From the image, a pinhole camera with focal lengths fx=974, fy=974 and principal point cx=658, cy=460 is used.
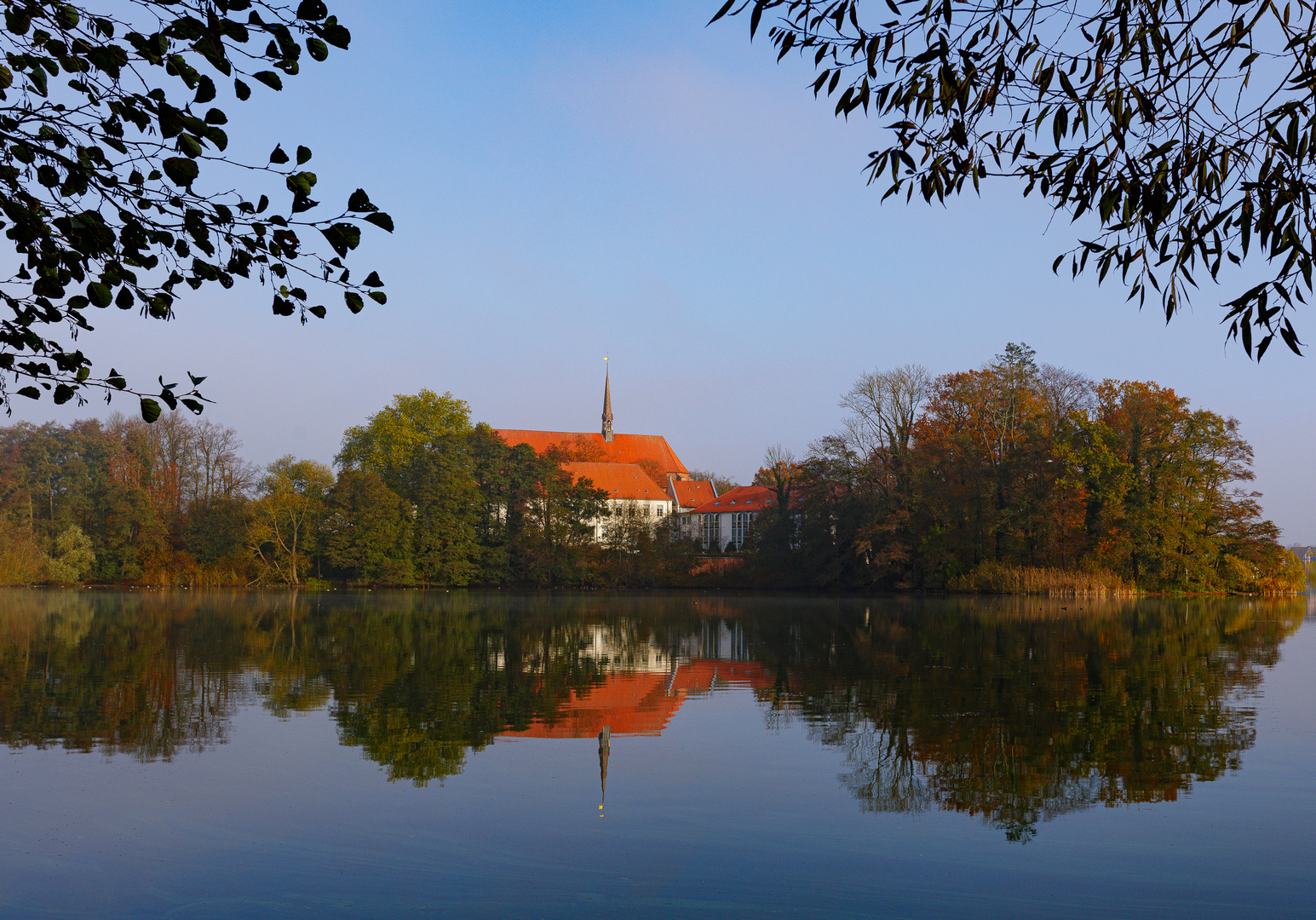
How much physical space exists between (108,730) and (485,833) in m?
5.16

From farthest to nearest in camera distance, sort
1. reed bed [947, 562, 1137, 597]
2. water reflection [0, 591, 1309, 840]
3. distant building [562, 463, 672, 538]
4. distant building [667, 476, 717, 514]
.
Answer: distant building [667, 476, 717, 514]
distant building [562, 463, 672, 538]
reed bed [947, 562, 1137, 597]
water reflection [0, 591, 1309, 840]

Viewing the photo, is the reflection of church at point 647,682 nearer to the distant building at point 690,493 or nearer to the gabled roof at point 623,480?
the gabled roof at point 623,480

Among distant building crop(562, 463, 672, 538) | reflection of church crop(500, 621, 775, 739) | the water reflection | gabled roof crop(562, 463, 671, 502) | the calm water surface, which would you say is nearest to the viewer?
the calm water surface

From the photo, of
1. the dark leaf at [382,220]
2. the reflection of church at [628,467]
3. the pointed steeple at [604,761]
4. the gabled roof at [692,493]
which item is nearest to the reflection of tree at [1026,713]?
the pointed steeple at [604,761]

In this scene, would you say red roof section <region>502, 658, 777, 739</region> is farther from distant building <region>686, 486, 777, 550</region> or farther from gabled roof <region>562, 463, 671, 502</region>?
gabled roof <region>562, 463, 671, 502</region>

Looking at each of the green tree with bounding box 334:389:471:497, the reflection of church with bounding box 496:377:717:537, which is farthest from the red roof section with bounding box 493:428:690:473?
the green tree with bounding box 334:389:471:497

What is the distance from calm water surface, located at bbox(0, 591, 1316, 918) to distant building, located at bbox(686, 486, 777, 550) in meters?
58.5

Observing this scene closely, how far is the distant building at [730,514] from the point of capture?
2921 inches

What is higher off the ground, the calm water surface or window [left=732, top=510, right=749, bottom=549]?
window [left=732, top=510, right=749, bottom=549]

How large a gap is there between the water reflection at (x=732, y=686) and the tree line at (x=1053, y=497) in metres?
18.0

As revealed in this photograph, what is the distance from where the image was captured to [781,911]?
446cm

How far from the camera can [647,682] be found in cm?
1273

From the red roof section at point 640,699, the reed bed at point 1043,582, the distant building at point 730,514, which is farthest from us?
the distant building at point 730,514

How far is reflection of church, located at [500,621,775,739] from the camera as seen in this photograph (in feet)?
31.0
